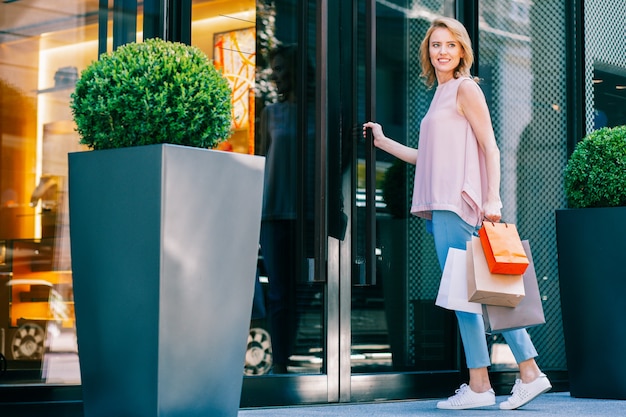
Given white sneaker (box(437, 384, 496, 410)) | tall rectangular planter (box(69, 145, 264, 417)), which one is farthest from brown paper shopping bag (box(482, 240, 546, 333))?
tall rectangular planter (box(69, 145, 264, 417))

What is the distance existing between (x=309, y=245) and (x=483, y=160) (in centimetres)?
82

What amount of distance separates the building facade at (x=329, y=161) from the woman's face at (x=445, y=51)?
260mm

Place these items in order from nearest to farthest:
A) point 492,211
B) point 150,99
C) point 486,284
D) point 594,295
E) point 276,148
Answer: point 150,99
point 486,284
point 492,211
point 276,148
point 594,295

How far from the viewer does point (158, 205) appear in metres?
2.71

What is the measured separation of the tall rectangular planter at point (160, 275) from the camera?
→ 271 centimetres

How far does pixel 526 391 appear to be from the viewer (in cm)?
390

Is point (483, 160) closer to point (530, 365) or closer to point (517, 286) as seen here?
point (517, 286)

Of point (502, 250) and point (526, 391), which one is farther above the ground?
point (502, 250)

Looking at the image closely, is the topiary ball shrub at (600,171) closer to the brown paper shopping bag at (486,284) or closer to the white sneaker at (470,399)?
the brown paper shopping bag at (486,284)

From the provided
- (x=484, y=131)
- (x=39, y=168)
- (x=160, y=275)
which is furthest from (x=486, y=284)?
(x=39, y=168)

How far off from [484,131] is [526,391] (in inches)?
41.5

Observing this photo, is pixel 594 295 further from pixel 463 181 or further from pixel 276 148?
pixel 276 148

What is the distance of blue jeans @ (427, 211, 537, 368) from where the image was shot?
12.8ft

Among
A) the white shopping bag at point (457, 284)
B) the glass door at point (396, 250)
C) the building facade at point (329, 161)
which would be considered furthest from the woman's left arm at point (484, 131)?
the glass door at point (396, 250)
